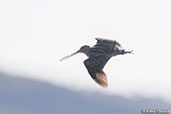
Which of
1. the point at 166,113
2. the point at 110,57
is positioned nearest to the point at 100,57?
the point at 110,57

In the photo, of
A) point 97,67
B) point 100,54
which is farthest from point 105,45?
point 97,67

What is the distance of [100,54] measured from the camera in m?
65.8

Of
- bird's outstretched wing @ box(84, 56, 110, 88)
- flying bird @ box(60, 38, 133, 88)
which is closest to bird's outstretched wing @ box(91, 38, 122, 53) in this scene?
flying bird @ box(60, 38, 133, 88)

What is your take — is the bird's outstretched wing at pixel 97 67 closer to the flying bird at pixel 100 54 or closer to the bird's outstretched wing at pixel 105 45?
the flying bird at pixel 100 54

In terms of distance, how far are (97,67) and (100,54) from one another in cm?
192

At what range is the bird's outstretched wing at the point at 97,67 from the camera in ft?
215

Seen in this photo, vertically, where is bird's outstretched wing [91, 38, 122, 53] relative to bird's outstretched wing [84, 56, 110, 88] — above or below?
above

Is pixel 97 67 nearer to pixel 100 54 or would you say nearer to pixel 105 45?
pixel 100 54

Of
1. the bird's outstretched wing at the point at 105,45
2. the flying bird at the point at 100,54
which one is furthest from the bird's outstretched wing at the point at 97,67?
the bird's outstretched wing at the point at 105,45

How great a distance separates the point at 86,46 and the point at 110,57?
11.6 ft

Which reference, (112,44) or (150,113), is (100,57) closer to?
(112,44)

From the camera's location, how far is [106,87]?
62719mm

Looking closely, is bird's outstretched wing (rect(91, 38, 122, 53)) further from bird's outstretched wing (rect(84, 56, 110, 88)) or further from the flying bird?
bird's outstretched wing (rect(84, 56, 110, 88))

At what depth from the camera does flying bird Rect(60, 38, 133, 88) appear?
6508 cm
